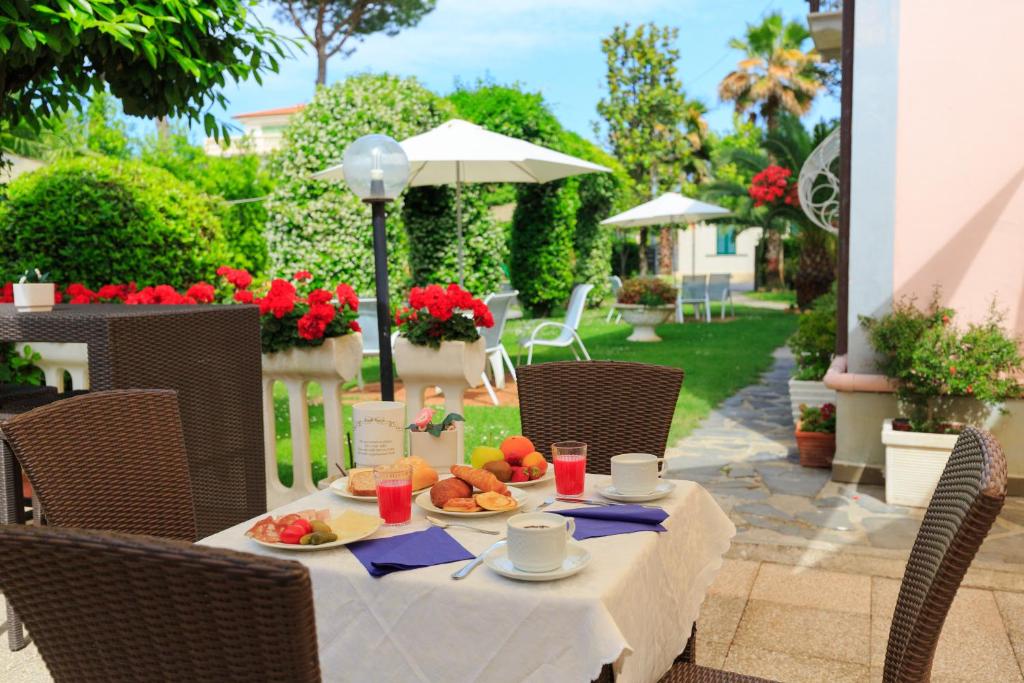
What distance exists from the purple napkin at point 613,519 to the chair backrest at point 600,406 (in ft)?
2.48

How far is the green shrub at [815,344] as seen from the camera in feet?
20.3

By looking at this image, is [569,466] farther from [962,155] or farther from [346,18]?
[346,18]

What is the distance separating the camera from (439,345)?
13.0 feet

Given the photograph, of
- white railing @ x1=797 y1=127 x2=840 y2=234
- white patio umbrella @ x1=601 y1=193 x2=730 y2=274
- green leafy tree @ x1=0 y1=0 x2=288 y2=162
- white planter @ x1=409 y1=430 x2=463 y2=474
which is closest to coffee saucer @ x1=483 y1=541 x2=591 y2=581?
white planter @ x1=409 y1=430 x2=463 y2=474

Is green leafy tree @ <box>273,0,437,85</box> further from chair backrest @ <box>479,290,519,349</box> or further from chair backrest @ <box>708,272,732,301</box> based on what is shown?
chair backrest @ <box>479,290,519,349</box>

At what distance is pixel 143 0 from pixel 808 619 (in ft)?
11.2

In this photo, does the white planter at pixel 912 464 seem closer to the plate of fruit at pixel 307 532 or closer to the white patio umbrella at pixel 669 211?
the plate of fruit at pixel 307 532

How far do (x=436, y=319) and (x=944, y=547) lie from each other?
2.72 m

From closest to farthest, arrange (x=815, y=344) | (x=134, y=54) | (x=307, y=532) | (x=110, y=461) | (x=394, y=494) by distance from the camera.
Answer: (x=307, y=532), (x=394, y=494), (x=110, y=461), (x=134, y=54), (x=815, y=344)

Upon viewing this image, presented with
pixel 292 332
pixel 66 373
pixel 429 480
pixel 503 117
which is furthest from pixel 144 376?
pixel 503 117

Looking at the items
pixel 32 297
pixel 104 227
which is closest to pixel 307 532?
pixel 32 297

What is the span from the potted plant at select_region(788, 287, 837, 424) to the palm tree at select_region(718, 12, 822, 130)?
22737mm

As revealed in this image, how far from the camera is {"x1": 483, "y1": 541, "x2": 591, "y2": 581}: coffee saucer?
1438 millimetres

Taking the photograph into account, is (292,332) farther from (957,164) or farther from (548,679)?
(957,164)
